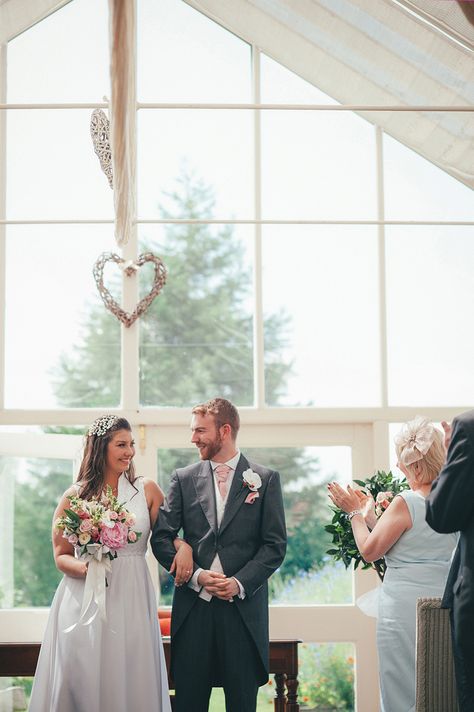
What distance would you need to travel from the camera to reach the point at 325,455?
19.2ft

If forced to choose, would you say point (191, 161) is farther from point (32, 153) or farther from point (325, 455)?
point (325, 455)

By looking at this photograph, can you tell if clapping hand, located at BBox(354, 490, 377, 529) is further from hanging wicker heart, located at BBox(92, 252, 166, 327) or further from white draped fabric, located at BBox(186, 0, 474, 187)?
hanging wicker heart, located at BBox(92, 252, 166, 327)

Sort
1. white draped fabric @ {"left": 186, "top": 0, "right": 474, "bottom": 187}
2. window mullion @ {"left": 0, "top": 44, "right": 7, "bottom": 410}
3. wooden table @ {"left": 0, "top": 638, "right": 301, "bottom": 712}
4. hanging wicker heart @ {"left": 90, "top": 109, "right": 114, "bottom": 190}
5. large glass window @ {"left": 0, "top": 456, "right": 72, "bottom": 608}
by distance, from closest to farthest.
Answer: white draped fabric @ {"left": 186, "top": 0, "right": 474, "bottom": 187}
hanging wicker heart @ {"left": 90, "top": 109, "right": 114, "bottom": 190}
wooden table @ {"left": 0, "top": 638, "right": 301, "bottom": 712}
large glass window @ {"left": 0, "top": 456, "right": 72, "bottom": 608}
window mullion @ {"left": 0, "top": 44, "right": 7, "bottom": 410}

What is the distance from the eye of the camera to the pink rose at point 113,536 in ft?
13.3

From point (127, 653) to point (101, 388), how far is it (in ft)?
6.34

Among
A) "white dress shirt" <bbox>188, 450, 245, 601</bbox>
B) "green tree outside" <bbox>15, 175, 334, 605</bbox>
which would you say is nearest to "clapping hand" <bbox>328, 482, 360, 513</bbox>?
"white dress shirt" <bbox>188, 450, 245, 601</bbox>

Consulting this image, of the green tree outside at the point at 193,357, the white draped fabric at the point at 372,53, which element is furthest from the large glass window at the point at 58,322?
the white draped fabric at the point at 372,53

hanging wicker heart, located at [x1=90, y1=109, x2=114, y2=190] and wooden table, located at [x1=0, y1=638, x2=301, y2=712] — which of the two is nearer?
hanging wicker heart, located at [x1=90, y1=109, x2=114, y2=190]

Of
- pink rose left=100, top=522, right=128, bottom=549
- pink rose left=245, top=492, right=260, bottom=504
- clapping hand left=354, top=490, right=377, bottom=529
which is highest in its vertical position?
pink rose left=245, top=492, right=260, bottom=504

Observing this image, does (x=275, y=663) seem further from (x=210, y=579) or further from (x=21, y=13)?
(x=21, y=13)

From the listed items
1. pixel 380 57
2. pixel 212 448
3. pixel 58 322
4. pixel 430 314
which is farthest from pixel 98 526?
pixel 430 314

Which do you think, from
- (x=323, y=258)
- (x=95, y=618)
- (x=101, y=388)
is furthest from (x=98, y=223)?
(x=95, y=618)

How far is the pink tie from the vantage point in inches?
173

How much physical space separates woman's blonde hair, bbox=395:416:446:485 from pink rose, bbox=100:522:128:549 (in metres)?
1.17
